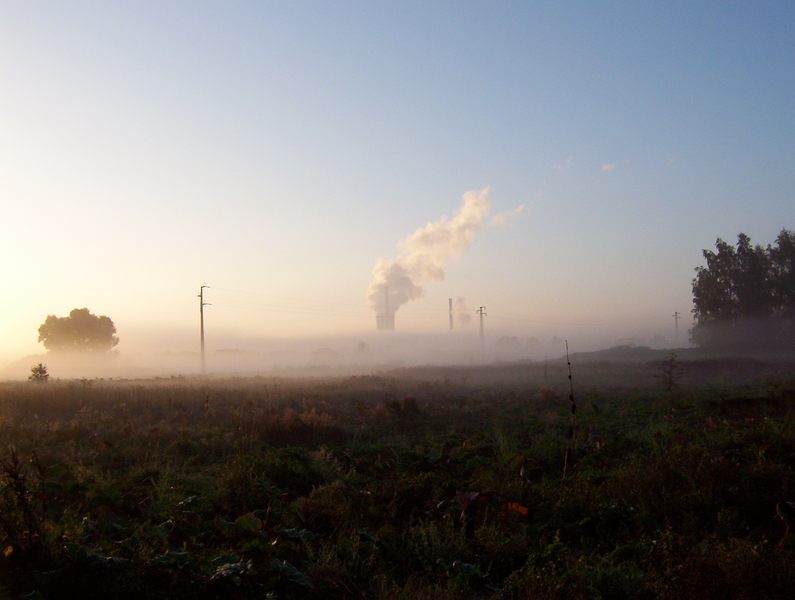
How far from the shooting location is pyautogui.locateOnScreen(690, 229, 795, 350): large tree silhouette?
2591 inches

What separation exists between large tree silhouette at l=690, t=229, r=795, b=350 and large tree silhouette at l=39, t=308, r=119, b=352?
7961 centimetres

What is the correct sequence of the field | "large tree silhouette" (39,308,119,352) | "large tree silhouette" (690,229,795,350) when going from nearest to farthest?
the field, "large tree silhouette" (690,229,795,350), "large tree silhouette" (39,308,119,352)

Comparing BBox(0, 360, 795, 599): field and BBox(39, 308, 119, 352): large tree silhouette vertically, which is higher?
BBox(39, 308, 119, 352): large tree silhouette

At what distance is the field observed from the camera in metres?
5.36

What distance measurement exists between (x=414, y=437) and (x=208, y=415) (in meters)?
6.77

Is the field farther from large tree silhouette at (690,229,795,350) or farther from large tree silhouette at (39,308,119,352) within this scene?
large tree silhouette at (39,308,119,352)

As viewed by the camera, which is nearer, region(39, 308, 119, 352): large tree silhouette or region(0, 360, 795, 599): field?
region(0, 360, 795, 599): field

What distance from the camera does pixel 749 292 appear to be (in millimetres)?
66938

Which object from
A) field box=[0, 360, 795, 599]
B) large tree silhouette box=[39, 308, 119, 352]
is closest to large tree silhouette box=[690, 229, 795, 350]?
field box=[0, 360, 795, 599]

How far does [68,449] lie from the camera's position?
13477 millimetres

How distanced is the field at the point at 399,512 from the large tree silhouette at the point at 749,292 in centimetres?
5718

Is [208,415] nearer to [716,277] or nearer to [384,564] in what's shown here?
[384,564]

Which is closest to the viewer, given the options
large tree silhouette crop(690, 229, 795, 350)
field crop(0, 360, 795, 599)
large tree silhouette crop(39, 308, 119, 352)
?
field crop(0, 360, 795, 599)

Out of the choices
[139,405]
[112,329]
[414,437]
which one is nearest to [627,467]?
[414,437]
